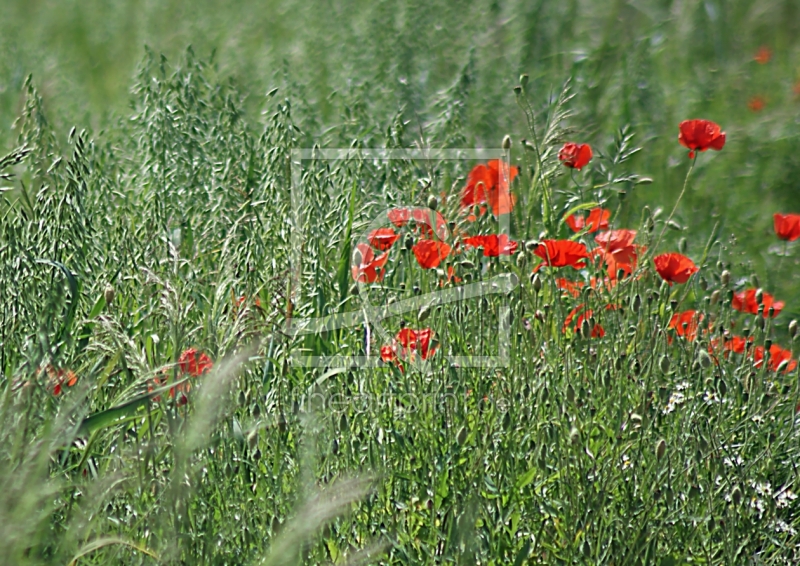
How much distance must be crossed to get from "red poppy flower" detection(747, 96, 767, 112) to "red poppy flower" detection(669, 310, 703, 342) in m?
2.16

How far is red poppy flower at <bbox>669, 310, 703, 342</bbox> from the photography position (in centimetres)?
192

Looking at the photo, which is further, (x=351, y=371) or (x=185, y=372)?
(x=351, y=371)

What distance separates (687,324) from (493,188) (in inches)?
24.0

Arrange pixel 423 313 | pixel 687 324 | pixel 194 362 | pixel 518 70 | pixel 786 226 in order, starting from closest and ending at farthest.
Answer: pixel 194 362 < pixel 423 313 < pixel 687 324 < pixel 786 226 < pixel 518 70

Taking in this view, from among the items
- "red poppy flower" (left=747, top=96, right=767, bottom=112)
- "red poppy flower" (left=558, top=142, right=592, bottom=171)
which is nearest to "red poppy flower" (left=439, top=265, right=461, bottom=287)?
"red poppy flower" (left=558, top=142, right=592, bottom=171)

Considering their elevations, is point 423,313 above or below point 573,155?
below

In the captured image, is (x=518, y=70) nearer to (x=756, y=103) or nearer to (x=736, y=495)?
(x=756, y=103)

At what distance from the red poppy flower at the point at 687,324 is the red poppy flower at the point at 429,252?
466 millimetres

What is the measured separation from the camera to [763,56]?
14.2 feet

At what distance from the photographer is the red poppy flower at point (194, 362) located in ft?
5.36

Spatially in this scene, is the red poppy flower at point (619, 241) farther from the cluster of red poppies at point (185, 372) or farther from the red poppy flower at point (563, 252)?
the cluster of red poppies at point (185, 372)

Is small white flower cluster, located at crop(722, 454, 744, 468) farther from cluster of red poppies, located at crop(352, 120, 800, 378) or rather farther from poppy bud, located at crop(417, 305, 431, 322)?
poppy bud, located at crop(417, 305, 431, 322)

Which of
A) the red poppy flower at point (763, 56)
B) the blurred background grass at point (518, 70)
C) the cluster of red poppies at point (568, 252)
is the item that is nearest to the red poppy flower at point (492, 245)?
the cluster of red poppies at point (568, 252)

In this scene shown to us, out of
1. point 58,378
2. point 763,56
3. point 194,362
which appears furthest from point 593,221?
point 763,56
